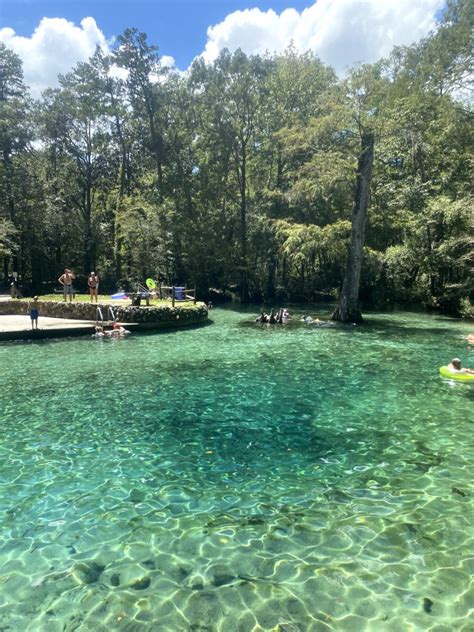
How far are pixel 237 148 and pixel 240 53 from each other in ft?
24.9

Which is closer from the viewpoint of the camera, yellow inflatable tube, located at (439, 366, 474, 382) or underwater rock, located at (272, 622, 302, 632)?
underwater rock, located at (272, 622, 302, 632)

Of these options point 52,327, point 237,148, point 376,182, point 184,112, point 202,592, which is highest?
point 184,112

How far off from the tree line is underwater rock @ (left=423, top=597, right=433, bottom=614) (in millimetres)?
25094

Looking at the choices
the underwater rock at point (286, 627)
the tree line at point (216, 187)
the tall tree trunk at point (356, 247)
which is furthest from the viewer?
the tree line at point (216, 187)

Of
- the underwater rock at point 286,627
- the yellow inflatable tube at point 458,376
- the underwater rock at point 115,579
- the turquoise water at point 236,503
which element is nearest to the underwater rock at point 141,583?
the turquoise water at point 236,503

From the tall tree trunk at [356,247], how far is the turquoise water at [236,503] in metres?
12.6

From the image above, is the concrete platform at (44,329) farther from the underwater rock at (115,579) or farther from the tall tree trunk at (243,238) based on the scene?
the tall tree trunk at (243,238)

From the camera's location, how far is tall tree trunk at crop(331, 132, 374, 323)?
23.7 m

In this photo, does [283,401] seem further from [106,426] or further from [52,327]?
[52,327]

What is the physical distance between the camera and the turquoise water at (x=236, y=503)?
4.05 m

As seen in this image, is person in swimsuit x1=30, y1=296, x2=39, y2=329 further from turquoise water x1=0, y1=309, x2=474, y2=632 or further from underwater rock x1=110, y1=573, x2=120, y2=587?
underwater rock x1=110, y1=573, x2=120, y2=587

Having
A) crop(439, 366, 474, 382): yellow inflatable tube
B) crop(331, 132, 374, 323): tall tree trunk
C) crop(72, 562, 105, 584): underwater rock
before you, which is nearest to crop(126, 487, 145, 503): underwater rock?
crop(72, 562, 105, 584): underwater rock

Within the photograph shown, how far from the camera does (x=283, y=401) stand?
1025 centimetres

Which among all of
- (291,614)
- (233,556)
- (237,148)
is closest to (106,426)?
(233,556)
